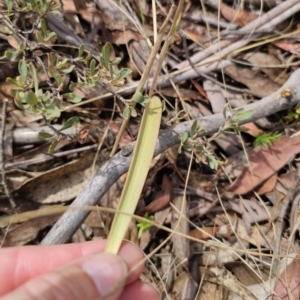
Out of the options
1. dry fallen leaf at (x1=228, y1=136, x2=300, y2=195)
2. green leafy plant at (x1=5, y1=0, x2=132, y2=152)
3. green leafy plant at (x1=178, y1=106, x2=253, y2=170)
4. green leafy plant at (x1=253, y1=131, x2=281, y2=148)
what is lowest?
dry fallen leaf at (x1=228, y1=136, x2=300, y2=195)

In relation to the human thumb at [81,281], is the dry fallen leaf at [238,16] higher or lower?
higher

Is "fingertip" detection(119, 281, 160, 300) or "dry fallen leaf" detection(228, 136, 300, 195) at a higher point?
"dry fallen leaf" detection(228, 136, 300, 195)

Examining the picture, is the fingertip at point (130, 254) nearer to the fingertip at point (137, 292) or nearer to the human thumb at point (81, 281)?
the human thumb at point (81, 281)

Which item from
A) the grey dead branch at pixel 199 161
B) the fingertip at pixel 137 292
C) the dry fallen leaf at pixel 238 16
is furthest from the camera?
the dry fallen leaf at pixel 238 16

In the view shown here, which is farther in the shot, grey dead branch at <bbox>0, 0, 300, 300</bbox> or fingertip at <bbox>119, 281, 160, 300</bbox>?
grey dead branch at <bbox>0, 0, 300, 300</bbox>

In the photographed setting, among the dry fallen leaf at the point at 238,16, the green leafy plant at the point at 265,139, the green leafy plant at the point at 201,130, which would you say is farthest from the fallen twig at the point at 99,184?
the dry fallen leaf at the point at 238,16

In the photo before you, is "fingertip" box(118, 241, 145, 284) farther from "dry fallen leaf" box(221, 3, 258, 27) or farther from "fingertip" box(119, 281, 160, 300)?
"dry fallen leaf" box(221, 3, 258, 27)

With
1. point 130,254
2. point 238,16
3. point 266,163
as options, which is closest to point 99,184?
point 130,254

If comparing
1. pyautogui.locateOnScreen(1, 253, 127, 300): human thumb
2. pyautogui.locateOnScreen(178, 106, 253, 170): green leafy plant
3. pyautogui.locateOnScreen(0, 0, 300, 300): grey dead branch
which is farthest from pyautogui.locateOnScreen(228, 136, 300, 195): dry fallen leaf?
pyautogui.locateOnScreen(1, 253, 127, 300): human thumb

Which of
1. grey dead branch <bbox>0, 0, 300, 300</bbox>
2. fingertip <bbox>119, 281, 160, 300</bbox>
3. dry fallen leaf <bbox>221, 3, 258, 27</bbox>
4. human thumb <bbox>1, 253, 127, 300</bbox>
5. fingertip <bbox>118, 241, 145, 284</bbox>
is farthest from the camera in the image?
dry fallen leaf <bbox>221, 3, 258, 27</bbox>
